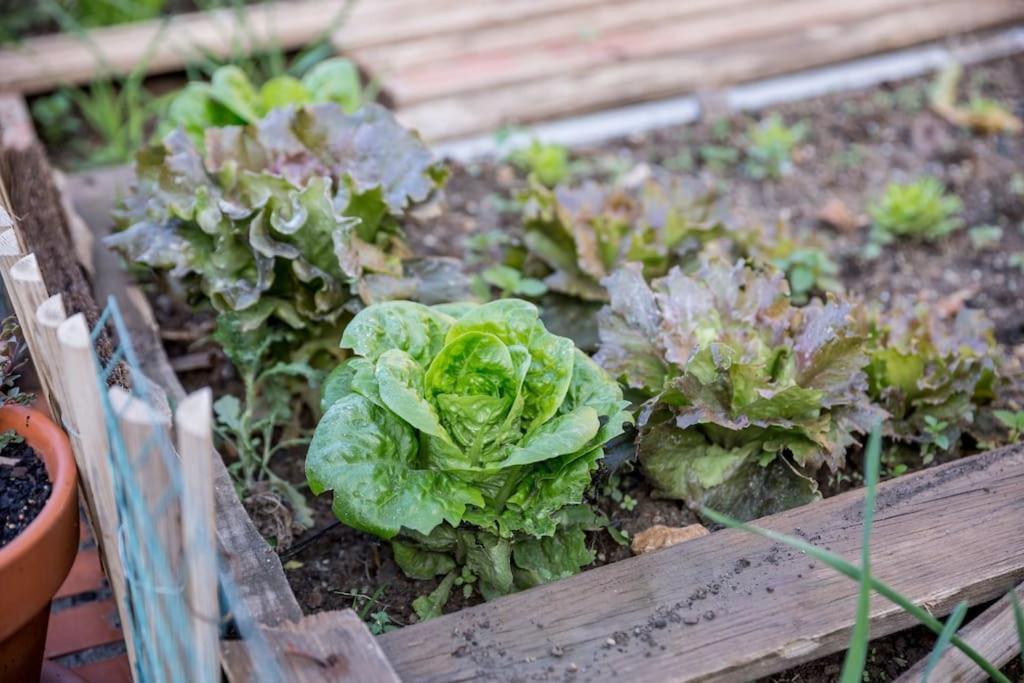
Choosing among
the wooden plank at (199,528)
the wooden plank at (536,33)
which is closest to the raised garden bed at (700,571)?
the wooden plank at (199,528)

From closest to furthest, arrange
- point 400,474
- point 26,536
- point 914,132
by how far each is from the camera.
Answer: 1. point 26,536
2. point 400,474
3. point 914,132

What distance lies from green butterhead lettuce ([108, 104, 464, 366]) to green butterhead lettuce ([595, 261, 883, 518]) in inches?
20.1

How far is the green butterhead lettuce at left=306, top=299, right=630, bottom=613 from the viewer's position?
1784mm

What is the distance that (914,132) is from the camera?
3.65 meters

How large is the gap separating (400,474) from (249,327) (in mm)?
634

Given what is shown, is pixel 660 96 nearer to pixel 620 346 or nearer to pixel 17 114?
pixel 620 346

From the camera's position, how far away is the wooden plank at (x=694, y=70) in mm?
3498

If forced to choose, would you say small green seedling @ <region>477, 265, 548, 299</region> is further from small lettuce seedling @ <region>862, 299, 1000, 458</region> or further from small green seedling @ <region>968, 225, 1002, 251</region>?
small green seedling @ <region>968, 225, 1002, 251</region>

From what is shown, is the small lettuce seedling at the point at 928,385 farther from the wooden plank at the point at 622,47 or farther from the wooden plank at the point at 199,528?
the wooden plank at the point at 622,47

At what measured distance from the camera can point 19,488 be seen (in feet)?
5.39

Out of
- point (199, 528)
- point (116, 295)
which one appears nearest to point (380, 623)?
point (199, 528)

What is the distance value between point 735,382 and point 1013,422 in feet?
2.27

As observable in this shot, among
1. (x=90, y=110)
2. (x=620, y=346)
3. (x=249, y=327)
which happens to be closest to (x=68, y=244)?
(x=249, y=327)

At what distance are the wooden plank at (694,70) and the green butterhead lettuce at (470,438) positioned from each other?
5.33 feet
